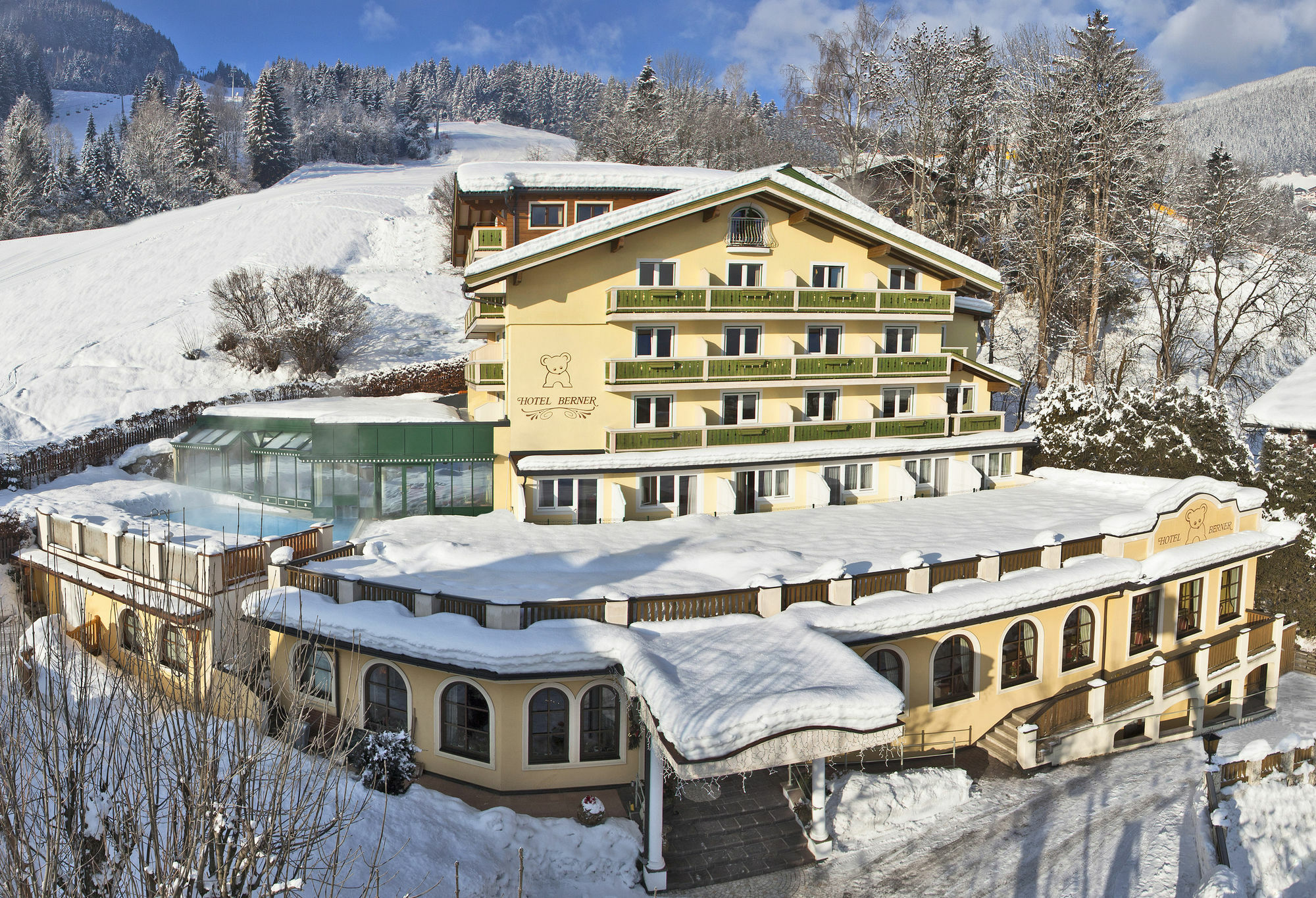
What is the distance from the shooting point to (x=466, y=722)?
17.4 meters

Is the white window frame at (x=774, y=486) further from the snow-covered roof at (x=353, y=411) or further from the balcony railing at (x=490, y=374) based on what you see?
the snow-covered roof at (x=353, y=411)

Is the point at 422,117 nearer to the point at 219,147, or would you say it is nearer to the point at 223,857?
the point at 219,147

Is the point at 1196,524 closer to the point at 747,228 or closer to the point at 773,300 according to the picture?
the point at 773,300

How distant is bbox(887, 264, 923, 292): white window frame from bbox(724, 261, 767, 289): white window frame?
5336mm

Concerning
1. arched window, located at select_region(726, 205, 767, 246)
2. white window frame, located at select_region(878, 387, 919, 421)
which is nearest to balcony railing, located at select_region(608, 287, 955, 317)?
arched window, located at select_region(726, 205, 767, 246)

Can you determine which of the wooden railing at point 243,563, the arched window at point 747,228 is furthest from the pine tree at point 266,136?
the wooden railing at point 243,563

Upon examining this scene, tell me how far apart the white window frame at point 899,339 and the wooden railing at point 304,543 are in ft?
70.9

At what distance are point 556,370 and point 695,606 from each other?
12618mm

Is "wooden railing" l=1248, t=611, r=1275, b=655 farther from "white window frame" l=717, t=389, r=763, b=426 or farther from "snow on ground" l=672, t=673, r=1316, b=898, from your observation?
"white window frame" l=717, t=389, r=763, b=426

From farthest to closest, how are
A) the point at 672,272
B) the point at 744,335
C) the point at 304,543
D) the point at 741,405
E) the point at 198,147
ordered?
the point at 198,147 < the point at 741,405 < the point at 744,335 < the point at 672,272 < the point at 304,543

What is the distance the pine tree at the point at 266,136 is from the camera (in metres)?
103

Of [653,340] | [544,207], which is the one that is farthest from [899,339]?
[544,207]

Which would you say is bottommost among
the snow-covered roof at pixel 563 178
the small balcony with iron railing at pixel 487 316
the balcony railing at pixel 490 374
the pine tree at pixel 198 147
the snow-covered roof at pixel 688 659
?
the snow-covered roof at pixel 688 659

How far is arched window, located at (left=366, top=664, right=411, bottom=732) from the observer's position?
17922 mm
